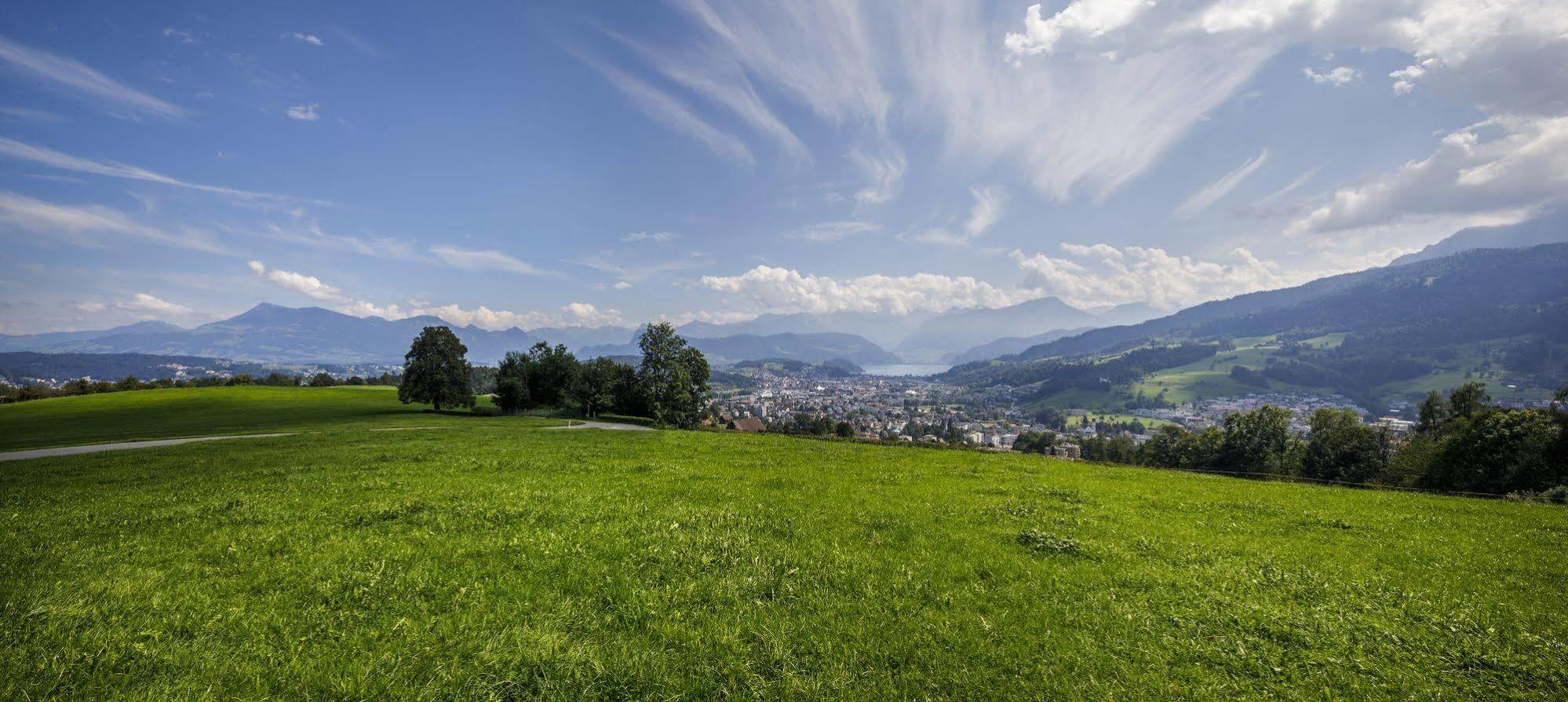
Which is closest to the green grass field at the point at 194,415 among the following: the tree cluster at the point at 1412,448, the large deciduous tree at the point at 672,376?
the large deciduous tree at the point at 672,376

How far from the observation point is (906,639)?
6.79 metres

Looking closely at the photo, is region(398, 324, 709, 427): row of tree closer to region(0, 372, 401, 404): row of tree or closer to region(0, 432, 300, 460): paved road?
region(0, 432, 300, 460): paved road

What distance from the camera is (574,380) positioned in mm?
77250

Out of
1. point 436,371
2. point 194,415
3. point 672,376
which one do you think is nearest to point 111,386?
point 194,415

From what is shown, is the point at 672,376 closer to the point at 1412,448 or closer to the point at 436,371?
the point at 436,371

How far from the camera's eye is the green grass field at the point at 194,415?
38375mm

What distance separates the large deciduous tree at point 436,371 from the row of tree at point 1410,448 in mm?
78813

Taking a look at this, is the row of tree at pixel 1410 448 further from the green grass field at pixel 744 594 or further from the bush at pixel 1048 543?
the bush at pixel 1048 543

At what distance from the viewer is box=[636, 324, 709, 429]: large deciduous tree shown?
5962cm

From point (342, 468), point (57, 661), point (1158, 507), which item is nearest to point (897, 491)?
point (1158, 507)

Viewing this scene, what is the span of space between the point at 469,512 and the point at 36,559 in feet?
19.5

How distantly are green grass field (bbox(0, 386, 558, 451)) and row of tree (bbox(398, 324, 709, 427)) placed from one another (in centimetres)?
626

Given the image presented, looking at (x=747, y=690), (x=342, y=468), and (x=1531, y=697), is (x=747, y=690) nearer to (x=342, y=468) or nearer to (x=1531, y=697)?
(x=1531, y=697)

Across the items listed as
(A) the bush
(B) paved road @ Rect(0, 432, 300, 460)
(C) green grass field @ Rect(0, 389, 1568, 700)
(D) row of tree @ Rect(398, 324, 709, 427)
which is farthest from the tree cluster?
(B) paved road @ Rect(0, 432, 300, 460)
